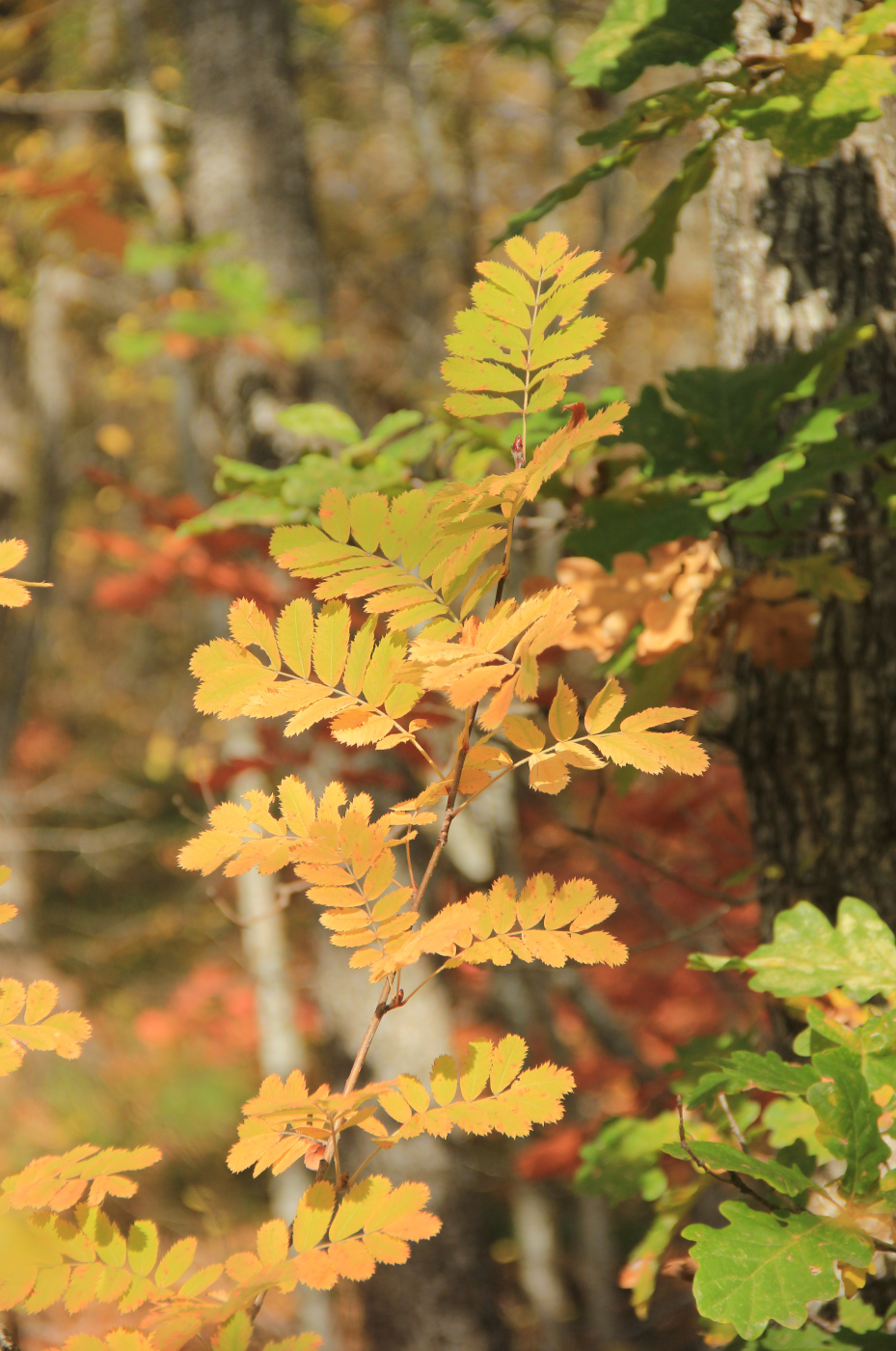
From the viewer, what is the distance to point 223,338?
3.34 m

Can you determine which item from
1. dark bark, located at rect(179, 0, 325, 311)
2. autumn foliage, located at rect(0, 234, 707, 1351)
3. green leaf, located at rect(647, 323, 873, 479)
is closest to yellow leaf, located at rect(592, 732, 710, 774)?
autumn foliage, located at rect(0, 234, 707, 1351)

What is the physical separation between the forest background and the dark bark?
0.05ft

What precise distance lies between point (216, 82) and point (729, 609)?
3.68 metres

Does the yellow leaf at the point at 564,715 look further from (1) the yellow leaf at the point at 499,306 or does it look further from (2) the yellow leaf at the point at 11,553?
(2) the yellow leaf at the point at 11,553

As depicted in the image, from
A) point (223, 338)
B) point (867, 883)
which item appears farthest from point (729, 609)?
point (223, 338)

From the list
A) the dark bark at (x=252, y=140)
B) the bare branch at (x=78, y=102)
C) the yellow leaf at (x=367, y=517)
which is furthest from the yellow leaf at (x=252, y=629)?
the bare branch at (x=78, y=102)

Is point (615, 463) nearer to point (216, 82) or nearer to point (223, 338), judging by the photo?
point (223, 338)

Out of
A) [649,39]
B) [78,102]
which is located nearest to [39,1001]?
[649,39]

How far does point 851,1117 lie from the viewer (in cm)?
78

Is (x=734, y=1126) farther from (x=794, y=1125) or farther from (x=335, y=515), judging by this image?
(x=335, y=515)

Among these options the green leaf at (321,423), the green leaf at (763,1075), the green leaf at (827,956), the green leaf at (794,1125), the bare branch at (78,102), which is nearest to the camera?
the green leaf at (763,1075)

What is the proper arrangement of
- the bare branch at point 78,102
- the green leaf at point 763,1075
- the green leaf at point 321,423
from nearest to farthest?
1. the green leaf at point 763,1075
2. the green leaf at point 321,423
3. the bare branch at point 78,102

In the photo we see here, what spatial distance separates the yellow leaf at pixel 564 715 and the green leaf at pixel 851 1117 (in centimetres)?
39

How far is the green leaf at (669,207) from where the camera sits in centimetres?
120
